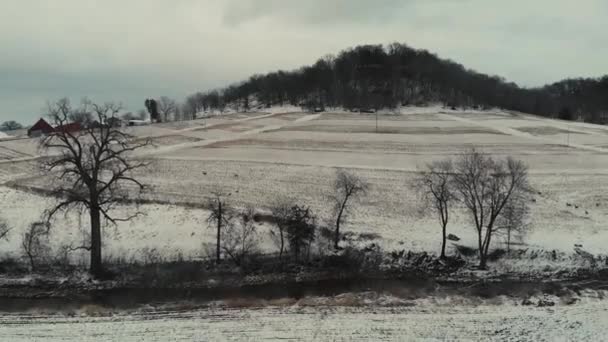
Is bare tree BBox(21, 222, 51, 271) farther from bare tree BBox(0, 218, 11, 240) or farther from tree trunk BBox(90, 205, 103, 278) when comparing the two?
tree trunk BBox(90, 205, 103, 278)

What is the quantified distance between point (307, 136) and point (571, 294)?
160 ft

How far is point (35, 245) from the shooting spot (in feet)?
86.6

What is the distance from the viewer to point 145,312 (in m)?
20.3

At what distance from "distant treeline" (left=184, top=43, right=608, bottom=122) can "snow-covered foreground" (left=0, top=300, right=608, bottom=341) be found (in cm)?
9118

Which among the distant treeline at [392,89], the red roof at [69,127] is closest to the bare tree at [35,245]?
the red roof at [69,127]

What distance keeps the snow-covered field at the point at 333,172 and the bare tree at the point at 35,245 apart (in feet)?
2.50

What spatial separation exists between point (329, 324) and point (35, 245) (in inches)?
758

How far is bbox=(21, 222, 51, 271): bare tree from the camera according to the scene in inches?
991

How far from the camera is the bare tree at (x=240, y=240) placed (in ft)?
86.3

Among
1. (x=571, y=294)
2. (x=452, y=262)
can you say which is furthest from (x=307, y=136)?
(x=571, y=294)

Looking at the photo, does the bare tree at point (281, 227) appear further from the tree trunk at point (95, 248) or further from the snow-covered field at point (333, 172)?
the tree trunk at point (95, 248)

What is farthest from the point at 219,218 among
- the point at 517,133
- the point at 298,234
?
the point at 517,133

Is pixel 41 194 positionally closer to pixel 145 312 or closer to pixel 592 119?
pixel 145 312

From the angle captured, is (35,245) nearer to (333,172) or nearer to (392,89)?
(333,172)
